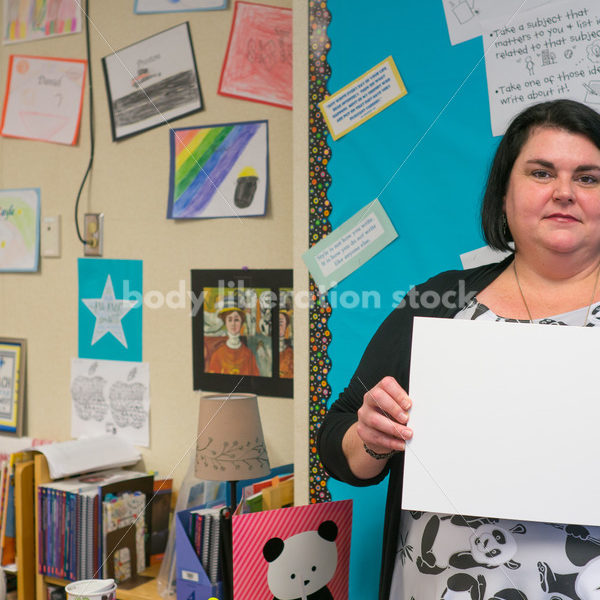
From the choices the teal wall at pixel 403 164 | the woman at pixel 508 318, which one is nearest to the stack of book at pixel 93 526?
the teal wall at pixel 403 164

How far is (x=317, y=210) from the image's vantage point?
1.56 meters

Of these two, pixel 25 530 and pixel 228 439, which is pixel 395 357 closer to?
pixel 228 439

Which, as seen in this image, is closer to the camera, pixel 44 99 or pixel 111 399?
pixel 111 399

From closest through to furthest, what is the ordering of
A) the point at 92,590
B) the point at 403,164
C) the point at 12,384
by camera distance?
1. the point at 92,590
2. the point at 403,164
3. the point at 12,384

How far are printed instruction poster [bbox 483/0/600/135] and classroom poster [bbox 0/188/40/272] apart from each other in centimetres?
161

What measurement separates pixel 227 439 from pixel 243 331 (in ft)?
1.39

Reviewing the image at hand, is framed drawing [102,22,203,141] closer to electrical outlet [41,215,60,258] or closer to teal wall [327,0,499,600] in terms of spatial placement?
electrical outlet [41,215,60,258]

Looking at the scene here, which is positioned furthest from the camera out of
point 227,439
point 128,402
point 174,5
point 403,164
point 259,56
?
point 128,402

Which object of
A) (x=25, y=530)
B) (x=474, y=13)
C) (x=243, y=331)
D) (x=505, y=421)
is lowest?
(x=25, y=530)

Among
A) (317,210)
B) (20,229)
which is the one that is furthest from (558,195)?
(20,229)

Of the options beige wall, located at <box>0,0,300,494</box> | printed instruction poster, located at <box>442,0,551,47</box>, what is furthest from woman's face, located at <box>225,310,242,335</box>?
printed instruction poster, located at <box>442,0,551,47</box>

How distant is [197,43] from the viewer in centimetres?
203

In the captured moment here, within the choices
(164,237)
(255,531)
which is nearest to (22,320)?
(164,237)

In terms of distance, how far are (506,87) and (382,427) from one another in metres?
0.79
